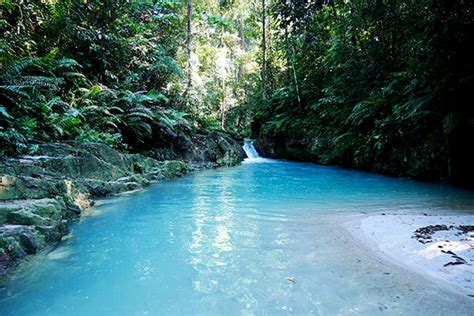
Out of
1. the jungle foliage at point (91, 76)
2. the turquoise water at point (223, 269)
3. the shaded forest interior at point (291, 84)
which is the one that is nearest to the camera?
the turquoise water at point (223, 269)

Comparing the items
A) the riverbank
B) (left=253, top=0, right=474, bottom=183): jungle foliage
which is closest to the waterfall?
(left=253, top=0, right=474, bottom=183): jungle foliage

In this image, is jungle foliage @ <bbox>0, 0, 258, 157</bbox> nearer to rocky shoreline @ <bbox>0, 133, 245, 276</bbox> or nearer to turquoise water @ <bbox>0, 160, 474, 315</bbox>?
rocky shoreline @ <bbox>0, 133, 245, 276</bbox>

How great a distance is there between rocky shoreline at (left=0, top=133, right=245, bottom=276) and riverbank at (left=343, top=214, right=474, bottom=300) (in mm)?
4059

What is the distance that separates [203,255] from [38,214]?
2406 millimetres

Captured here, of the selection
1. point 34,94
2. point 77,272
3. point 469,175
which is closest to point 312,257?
point 77,272

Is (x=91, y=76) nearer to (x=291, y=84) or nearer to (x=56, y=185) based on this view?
(x=56, y=185)

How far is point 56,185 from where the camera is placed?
5121mm

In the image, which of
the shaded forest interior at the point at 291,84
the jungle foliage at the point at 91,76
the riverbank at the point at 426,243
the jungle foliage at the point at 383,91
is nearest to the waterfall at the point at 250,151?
the shaded forest interior at the point at 291,84

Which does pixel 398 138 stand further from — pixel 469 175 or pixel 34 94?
pixel 34 94

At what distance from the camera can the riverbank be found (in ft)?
8.63

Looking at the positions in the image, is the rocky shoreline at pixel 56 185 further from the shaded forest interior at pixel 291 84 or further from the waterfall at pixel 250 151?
the waterfall at pixel 250 151

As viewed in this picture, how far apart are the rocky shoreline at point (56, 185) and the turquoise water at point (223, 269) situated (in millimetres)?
276

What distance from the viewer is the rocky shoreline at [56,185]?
11.1ft

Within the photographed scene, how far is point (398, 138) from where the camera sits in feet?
30.6
